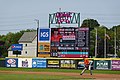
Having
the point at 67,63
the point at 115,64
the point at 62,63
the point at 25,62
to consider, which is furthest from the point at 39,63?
the point at 115,64

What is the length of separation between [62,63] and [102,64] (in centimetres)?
588

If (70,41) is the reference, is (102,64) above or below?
below

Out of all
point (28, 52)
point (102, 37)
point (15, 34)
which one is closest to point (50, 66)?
point (28, 52)

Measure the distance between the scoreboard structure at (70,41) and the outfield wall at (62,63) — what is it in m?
1.37

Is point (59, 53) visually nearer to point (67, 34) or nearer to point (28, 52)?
point (67, 34)

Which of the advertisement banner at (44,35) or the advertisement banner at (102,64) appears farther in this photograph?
the advertisement banner at (44,35)

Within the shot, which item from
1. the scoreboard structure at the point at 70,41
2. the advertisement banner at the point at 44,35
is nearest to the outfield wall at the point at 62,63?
the scoreboard structure at the point at 70,41

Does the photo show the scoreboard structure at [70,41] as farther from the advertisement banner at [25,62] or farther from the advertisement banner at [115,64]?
the advertisement banner at [25,62]

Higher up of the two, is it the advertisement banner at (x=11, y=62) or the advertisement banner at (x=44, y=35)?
the advertisement banner at (x=44, y=35)

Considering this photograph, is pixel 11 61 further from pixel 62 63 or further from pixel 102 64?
pixel 102 64

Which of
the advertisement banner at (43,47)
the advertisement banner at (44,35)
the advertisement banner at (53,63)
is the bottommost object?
the advertisement banner at (53,63)

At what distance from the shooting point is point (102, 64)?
161 ft

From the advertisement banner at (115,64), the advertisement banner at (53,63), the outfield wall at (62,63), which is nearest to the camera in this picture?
the advertisement banner at (115,64)

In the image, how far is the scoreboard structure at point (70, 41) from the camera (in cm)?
4788
